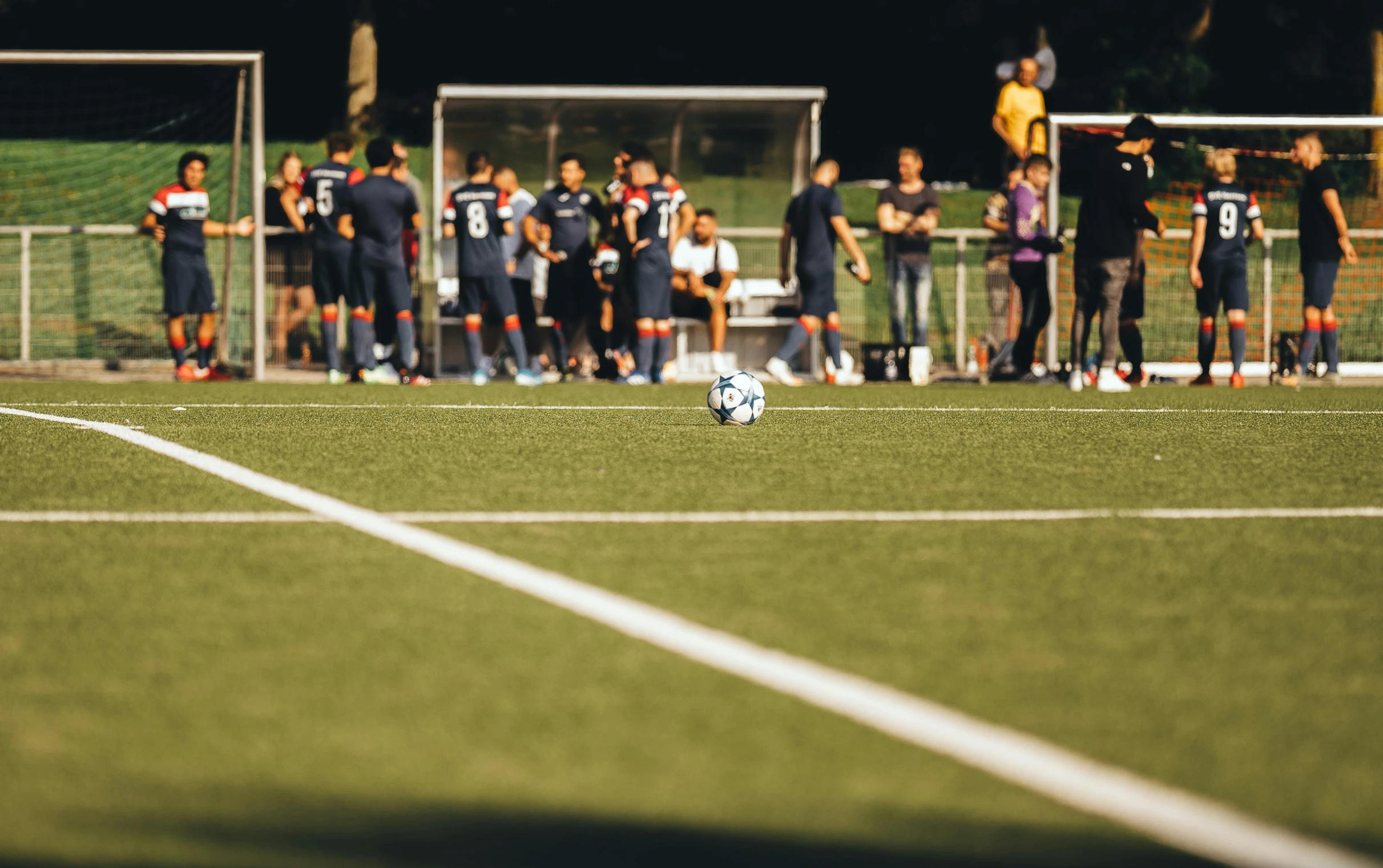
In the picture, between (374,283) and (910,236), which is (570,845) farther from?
(910,236)

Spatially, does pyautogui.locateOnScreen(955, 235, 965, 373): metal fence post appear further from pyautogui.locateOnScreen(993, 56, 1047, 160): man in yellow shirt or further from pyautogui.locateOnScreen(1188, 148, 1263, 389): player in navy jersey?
pyautogui.locateOnScreen(1188, 148, 1263, 389): player in navy jersey

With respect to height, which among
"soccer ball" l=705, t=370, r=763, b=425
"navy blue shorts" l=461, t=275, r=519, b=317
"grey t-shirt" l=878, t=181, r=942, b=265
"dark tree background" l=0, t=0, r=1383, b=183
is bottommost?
"soccer ball" l=705, t=370, r=763, b=425

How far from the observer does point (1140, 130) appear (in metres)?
13.6

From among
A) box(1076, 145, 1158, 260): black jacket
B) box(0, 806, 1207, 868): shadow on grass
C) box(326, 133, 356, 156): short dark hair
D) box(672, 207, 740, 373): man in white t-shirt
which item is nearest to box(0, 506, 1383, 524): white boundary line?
box(0, 806, 1207, 868): shadow on grass

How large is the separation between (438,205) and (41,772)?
14.5m

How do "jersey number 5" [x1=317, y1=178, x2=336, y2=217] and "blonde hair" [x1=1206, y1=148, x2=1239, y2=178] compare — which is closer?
"blonde hair" [x1=1206, y1=148, x2=1239, y2=178]

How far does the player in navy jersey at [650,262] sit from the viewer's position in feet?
48.6

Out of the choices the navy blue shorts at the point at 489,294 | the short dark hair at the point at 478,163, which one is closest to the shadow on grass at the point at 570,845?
the navy blue shorts at the point at 489,294

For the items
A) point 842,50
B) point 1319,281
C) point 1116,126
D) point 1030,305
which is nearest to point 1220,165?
point 1319,281

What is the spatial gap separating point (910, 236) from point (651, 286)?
241cm

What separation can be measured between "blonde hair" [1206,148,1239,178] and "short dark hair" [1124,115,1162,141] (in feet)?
3.75

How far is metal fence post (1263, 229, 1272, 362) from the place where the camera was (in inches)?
685

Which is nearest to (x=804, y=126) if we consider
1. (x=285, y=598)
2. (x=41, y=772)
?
(x=285, y=598)

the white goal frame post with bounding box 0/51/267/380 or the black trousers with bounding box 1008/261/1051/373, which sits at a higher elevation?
the white goal frame post with bounding box 0/51/267/380
